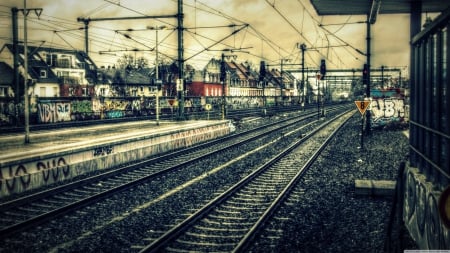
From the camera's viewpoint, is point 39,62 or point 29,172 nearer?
point 29,172

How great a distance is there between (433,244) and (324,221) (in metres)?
3.08

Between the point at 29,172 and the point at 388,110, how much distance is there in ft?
82.0

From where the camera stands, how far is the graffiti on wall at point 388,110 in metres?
29.7

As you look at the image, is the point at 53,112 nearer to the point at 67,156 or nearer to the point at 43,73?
the point at 67,156

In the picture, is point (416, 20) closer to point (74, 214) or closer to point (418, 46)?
point (418, 46)

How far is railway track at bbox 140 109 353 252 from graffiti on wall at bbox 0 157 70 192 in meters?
5.51

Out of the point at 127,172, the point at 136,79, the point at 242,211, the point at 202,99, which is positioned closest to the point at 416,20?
the point at 242,211

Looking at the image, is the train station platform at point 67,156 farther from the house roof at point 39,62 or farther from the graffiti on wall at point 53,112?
the house roof at point 39,62

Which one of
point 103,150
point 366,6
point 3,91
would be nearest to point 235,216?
point 366,6

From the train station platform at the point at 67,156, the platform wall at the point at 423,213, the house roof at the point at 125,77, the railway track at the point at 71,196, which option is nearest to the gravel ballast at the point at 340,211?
the platform wall at the point at 423,213

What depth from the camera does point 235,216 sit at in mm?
9336

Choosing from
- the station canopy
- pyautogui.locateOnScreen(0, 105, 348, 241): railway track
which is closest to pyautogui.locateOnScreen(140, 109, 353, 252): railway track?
pyautogui.locateOnScreen(0, 105, 348, 241): railway track

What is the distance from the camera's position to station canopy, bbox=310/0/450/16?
33.8 feet

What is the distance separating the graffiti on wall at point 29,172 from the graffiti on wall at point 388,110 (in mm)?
22573
